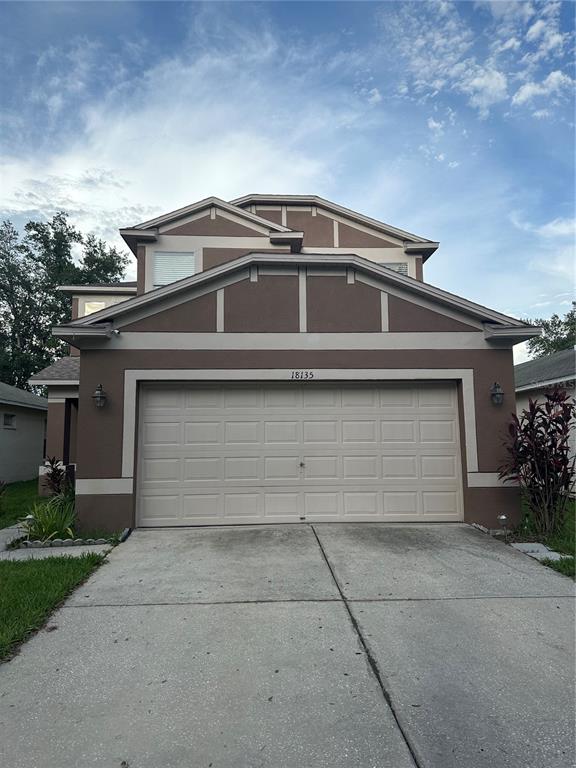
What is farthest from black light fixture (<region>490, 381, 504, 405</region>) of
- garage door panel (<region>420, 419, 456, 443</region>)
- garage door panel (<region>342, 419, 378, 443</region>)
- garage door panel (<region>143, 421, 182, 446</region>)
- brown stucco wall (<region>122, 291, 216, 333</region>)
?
garage door panel (<region>143, 421, 182, 446</region>)

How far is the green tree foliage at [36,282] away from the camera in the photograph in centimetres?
2770

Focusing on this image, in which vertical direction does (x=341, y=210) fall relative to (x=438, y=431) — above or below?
above

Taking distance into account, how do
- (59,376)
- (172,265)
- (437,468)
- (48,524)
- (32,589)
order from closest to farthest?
(32,589)
(48,524)
(437,468)
(172,265)
(59,376)

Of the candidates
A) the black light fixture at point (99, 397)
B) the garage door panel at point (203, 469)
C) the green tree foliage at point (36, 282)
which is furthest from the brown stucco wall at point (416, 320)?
the green tree foliage at point (36, 282)

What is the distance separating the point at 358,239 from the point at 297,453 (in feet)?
26.8

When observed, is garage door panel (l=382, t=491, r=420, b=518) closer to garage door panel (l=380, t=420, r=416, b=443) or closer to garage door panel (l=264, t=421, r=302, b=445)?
garage door panel (l=380, t=420, r=416, b=443)

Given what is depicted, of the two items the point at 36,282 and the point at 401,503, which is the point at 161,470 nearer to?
the point at 401,503

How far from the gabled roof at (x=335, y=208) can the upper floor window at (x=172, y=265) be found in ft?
8.35

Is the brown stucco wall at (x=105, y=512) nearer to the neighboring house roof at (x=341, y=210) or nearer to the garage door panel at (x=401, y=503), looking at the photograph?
the garage door panel at (x=401, y=503)

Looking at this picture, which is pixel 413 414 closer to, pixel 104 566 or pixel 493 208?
pixel 104 566

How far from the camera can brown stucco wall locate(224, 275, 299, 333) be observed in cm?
736

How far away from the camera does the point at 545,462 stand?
21.8ft

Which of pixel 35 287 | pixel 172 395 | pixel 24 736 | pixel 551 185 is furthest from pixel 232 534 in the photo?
pixel 35 287

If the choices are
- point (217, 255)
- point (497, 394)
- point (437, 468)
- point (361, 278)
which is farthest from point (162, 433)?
point (217, 255)
